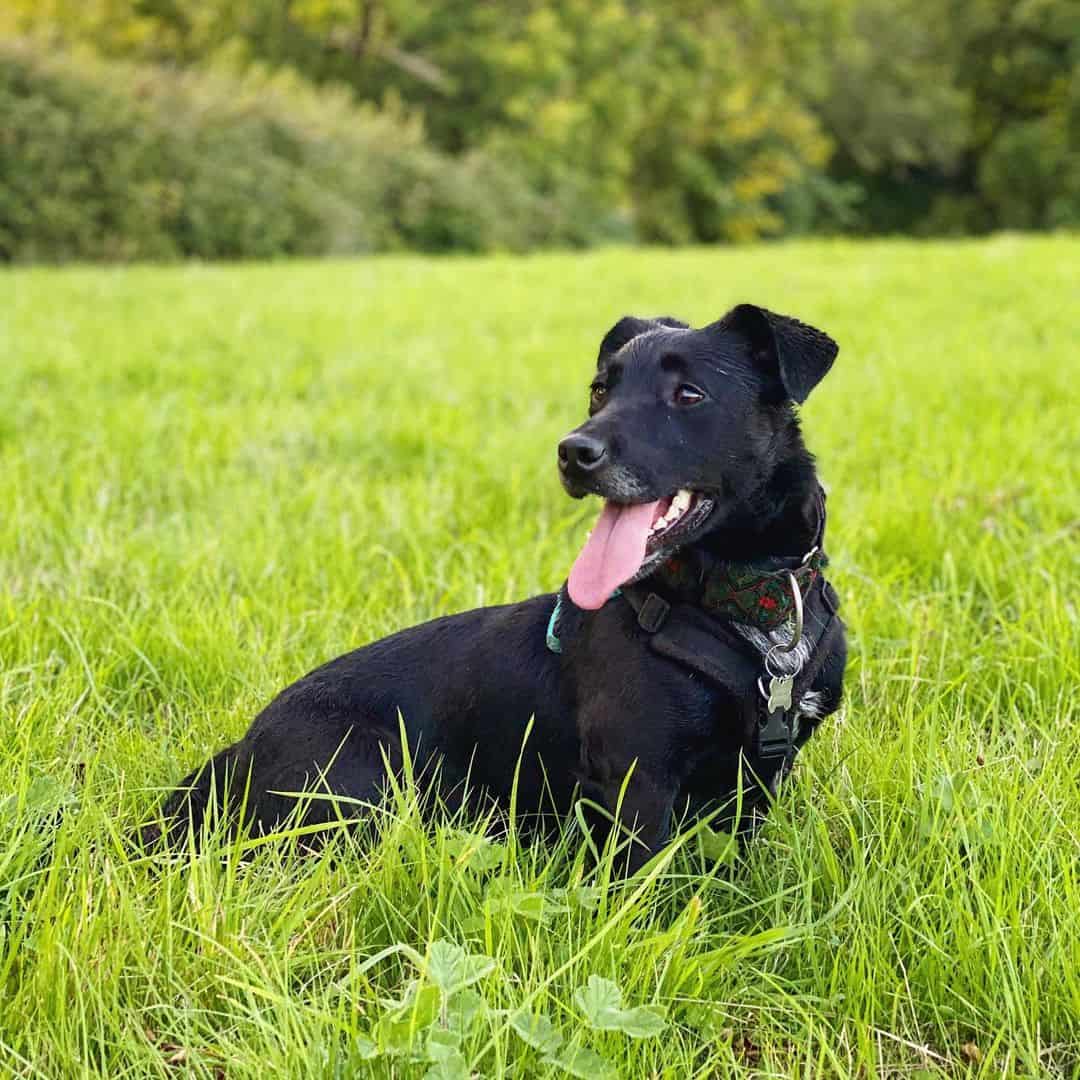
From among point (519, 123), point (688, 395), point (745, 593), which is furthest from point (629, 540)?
point (519, 123)

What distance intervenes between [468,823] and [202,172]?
696 inches

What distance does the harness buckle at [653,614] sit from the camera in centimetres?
220

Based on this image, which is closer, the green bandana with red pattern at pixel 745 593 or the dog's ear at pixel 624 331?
the green bandana with red pattern at pixel 745 593

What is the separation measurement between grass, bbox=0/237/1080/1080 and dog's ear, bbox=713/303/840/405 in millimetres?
777

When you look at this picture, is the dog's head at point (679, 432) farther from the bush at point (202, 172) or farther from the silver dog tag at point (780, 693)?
the bush at point (202, 172)

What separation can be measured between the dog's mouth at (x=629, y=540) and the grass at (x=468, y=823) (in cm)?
50

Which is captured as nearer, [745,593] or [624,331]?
[745,593]

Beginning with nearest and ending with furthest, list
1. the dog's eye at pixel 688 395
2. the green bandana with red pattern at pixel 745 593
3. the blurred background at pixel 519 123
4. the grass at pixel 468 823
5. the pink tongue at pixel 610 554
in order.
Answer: the grass at pixel 468 823, the pink tongue at pixel 610 554, the green bandana with red pattern at pixel 745 593, the dog's eye at pixel 688 395, the blurred background at pixel 519 123

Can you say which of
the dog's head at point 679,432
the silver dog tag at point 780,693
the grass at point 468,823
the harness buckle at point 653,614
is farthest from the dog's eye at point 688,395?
the grass at point 468,823

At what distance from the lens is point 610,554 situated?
7.16 feet

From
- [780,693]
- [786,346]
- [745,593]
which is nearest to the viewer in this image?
[780,693]

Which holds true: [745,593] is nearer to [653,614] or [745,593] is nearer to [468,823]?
[653,614]

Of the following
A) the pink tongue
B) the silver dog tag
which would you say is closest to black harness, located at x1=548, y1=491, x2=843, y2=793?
the silver dog tag

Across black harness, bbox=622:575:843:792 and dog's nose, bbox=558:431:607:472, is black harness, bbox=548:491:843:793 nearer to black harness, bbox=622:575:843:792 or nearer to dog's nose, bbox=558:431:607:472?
→ black harness, bbox=622:575:843:792
